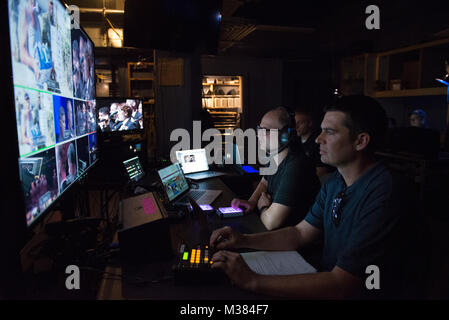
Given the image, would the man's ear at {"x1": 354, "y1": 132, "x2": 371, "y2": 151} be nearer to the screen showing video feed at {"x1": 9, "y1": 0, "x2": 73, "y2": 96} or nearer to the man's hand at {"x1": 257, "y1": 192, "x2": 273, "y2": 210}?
the man's hand at {"x1": 257, "y1": 192, "x2": 273, "y2": 210}

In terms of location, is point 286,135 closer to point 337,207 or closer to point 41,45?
point 337,207

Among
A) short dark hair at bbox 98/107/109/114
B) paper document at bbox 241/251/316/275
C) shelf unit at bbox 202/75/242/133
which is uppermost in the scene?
shelf unit at bbox 202/75/242/133

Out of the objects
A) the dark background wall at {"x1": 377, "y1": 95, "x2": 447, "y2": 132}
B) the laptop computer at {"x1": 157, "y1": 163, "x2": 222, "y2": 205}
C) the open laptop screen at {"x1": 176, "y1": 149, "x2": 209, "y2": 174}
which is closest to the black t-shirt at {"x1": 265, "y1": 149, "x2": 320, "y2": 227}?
the laptop computer at {"x1": 157, "y1": 163, "x2": 222, "y2": 205}

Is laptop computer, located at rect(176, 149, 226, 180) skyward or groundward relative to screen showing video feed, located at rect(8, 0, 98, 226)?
groundward

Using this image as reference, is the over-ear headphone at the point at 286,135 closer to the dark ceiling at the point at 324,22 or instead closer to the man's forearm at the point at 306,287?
the man's forearm at the point at 306,287

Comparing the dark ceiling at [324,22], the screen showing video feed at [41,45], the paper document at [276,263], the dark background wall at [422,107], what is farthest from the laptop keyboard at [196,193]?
the dark background wall at [422,107]

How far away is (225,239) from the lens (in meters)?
1.50

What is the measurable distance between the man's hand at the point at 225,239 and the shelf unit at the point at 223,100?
23.4ft

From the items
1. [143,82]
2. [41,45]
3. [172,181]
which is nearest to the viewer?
[41,45]

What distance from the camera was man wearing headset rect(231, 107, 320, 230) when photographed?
1.93 m

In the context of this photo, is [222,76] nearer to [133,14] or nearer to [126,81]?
[126,81]

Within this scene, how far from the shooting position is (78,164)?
1718mm

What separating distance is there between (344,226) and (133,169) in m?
2.10

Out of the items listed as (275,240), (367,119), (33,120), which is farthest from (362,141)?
(33,120)
